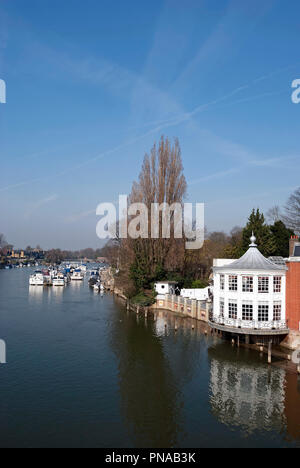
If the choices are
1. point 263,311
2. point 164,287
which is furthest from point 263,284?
point 164,287

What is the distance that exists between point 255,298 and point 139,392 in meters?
11.8

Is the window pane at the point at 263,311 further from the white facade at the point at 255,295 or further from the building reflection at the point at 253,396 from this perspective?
the building reflection at the point at 253,396

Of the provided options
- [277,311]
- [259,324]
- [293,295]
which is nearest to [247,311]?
[259,324]

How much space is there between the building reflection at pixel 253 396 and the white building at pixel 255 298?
103 inches

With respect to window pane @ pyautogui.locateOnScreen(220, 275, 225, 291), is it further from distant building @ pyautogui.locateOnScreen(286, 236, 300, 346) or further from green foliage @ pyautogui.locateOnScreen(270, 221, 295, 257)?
green foliage @ pyautogui.locateOnScreen(270, 221, 295, 257)

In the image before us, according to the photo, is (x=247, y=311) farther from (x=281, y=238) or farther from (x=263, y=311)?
(x=281, y=238)

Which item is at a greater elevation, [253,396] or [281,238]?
[281,238]

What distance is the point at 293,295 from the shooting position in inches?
1117

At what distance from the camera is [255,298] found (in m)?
28.6

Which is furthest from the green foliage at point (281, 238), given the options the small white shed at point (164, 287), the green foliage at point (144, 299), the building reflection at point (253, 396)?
the building reflection at point (253, 396)

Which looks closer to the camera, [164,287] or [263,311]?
[263,311]

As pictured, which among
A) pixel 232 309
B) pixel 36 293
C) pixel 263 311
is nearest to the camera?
pixel 263 311

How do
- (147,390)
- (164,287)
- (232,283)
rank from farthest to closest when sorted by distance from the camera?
(164,287) < (232,283) < (147,390)

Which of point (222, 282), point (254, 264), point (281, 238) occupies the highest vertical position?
point (281, 238)
